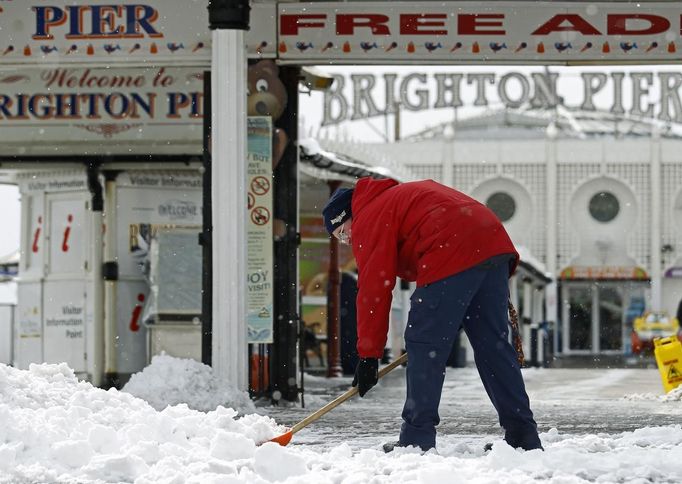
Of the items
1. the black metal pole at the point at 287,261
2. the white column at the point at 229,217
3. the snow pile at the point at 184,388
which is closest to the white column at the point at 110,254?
the black metal pole at the point at 287,261

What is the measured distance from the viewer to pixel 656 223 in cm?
5634

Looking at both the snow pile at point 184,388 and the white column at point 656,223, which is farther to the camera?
the white column at point 656,223

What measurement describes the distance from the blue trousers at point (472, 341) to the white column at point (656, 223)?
50.2m

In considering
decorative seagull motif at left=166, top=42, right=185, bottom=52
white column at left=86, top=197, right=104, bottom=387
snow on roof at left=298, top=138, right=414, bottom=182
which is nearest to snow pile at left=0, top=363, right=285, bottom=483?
decorative seagull motif at left=166, top=42, right=185, bottom=52

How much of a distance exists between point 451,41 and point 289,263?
2.36 meters

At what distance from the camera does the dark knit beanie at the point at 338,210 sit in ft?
22.7

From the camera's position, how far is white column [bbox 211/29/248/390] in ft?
36.7

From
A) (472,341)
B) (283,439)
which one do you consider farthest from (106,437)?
(472,341)

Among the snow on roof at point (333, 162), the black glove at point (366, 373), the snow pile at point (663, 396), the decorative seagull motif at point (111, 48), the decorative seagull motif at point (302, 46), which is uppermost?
the decorative seagull motif at point (302, 46)

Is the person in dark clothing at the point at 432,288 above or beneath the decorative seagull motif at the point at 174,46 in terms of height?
beneath

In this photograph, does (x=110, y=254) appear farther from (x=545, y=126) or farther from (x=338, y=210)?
(x=545, y=126)

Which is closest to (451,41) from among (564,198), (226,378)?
(226,378)

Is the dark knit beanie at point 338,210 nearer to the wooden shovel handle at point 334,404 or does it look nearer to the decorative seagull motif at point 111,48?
the wooden shovel handle at point 334,404

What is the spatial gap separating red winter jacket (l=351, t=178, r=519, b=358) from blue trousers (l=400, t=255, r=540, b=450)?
9 centimetres
